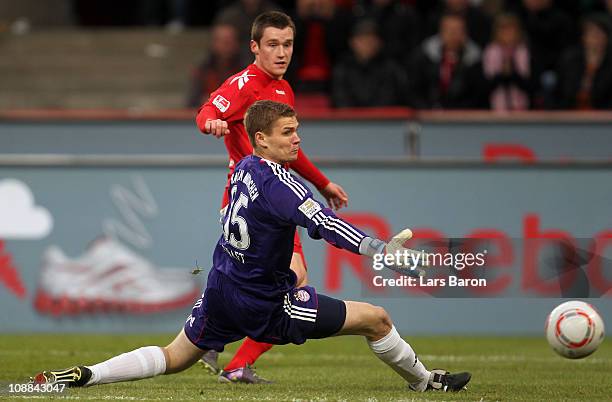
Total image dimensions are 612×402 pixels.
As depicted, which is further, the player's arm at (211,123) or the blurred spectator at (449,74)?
the blurred spectator at (449,74)

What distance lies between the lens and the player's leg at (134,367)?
7.14 meters

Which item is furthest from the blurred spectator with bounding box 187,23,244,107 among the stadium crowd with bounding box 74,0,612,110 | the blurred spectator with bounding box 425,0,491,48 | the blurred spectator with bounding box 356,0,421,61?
the blurred spectator with bounding box 425,0,491,48

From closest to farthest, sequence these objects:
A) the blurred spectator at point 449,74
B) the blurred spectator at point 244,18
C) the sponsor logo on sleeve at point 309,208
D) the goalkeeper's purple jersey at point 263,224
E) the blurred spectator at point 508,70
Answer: the sponsor logo on sleeve at point 309,208 → the goalkeeper's purple jersey at point 263,224 → the blurred spectator at point 449,74 → the blurred spectator at point 508,70 → the blurred spectator at point 244,18

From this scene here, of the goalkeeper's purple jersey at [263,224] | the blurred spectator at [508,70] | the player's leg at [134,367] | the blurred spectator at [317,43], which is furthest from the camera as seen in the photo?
the blurred spectator at [317,43]

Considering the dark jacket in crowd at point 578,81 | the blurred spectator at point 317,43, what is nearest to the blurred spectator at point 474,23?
the blurred spectator at point 317,43

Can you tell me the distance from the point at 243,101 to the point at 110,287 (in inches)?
165

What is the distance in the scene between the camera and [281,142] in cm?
710

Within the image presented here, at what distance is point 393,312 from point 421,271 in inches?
212

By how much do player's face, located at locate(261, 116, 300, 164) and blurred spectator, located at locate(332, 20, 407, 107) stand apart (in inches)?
293

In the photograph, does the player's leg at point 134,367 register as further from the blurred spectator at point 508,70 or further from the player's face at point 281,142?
the blurred spectator at point 508,70

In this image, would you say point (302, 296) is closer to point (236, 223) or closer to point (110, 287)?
point (236, 223)

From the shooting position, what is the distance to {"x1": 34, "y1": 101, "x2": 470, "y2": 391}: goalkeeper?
7012 mm

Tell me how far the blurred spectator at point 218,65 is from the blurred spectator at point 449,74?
6.60 feet

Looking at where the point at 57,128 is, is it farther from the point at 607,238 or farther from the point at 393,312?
the point at 607,238
